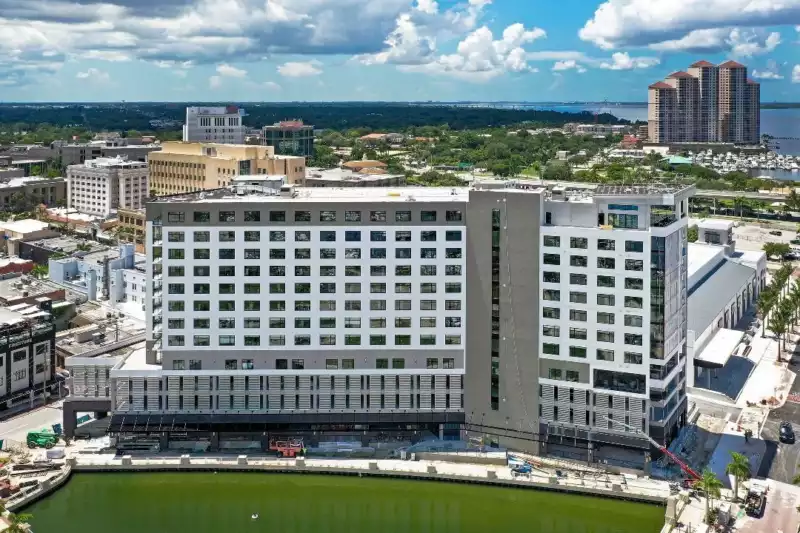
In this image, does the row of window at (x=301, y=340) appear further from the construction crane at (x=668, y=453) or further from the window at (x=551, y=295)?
the construction crane at (x=668, y=453)

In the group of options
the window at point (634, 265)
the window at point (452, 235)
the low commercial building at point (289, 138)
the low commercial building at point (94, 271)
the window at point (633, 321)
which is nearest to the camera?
the window at point (634, 265)

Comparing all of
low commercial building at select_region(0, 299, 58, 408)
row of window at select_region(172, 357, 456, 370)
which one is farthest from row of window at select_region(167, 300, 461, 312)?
low commercial building at select_region(0, 299, 58, 408)

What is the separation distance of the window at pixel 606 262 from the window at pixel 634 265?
534 mm

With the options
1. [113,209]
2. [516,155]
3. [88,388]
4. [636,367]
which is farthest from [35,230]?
[516,155]

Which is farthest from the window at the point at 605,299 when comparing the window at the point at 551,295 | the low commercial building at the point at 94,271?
the low commercial building at the point at 94,271

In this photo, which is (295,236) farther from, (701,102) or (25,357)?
(701,102)

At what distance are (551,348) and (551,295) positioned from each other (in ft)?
7.20

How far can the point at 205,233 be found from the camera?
36406 millimetres

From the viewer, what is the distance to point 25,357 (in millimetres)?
41656

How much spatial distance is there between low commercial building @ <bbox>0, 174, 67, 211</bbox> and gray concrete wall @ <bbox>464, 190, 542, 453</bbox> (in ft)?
257

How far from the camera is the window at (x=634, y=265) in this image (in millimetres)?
34025

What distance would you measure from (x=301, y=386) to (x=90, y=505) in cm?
942

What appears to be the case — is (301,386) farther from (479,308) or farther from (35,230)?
(35,230)

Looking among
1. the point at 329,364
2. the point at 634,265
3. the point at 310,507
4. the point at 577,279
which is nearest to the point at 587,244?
the point at 577,279
